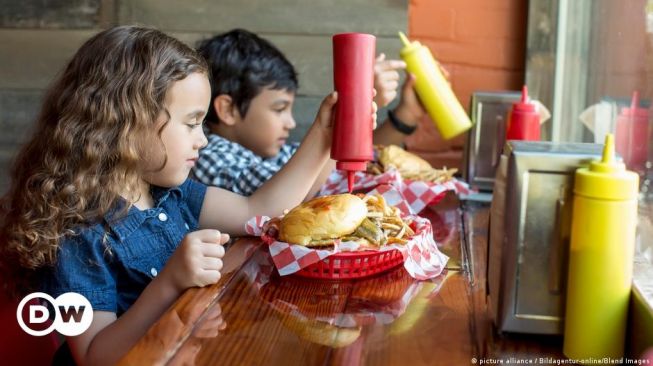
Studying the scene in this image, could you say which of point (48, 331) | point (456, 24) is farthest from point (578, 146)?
point (456, 24)

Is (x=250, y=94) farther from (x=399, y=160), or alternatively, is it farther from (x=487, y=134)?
(x=487, y=134)

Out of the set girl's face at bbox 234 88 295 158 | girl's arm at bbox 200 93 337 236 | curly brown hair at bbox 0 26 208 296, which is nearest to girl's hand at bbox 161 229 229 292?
curly brown hair at bbox 0 26 208 296

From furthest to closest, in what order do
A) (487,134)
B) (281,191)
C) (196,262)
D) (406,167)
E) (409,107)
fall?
(409,107) < (487,134) < (406,167) < (281,191) < (196,262)

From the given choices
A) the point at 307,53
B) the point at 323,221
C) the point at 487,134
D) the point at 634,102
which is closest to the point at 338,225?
the point at 323,221

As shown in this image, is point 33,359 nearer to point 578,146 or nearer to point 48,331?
point 48,331

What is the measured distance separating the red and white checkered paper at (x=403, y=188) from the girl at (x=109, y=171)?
0.66 ft

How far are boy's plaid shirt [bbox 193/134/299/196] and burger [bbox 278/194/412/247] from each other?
0.64 m

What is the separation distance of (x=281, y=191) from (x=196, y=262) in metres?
0.47

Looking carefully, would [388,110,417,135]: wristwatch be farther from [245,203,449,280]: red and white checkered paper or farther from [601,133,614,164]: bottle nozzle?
[601,133,614,164]: bottle nozzle

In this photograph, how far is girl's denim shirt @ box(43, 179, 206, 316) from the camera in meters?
1.17

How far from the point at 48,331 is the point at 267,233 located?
414 millimetres

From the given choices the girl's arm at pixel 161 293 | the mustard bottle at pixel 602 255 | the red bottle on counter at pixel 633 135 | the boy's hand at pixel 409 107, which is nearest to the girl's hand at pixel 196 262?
the girl's arm at pixel 161 293

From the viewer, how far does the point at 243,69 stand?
208 cm

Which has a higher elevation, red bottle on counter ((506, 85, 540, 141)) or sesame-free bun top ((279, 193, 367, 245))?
red bottle on counter ((506, 85, 540, 141))
